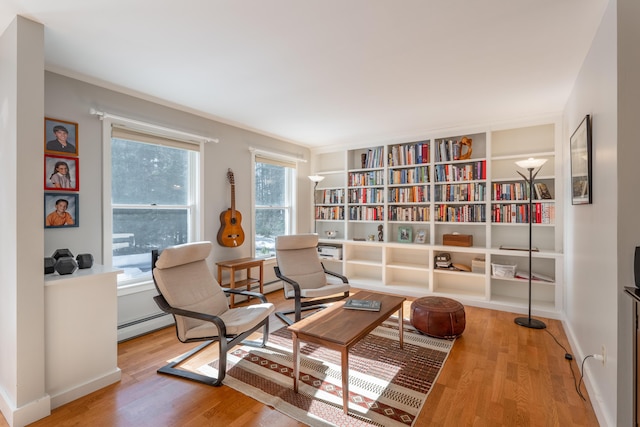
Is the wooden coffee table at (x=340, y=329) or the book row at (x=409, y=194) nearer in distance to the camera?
the wooden coffee table at (x=340, y=329)

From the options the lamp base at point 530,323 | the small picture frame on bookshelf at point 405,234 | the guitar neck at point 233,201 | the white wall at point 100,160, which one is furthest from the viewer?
the small picture frame on bookshelf at point 405,234

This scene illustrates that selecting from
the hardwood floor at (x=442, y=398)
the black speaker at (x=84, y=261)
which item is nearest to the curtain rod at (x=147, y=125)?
the black speaker at (x=84, y=261)

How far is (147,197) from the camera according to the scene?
3273 millimetres

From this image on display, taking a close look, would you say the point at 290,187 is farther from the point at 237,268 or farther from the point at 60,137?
the point at 60,137

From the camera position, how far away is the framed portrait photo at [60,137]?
2.49m

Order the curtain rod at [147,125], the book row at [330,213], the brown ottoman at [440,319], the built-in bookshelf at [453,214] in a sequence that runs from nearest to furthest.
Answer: the curtain rod at [147,125]
the brown ottoman at [440,319]
the built-in bookshelf at [453,214]
the book row at [330,213]

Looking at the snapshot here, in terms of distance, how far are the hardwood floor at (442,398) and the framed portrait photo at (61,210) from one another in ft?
4.03

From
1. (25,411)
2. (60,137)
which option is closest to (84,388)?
(25,411)

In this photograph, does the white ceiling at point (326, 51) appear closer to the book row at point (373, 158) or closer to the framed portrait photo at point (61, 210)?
the framed portrait photo at point (61, 210)

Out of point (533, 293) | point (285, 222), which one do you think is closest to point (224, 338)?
point (285, 222)

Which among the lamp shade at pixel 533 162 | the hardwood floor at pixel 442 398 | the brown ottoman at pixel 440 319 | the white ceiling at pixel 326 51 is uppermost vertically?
the white ceiling at pixel 326 51

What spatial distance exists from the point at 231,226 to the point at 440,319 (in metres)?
2.63

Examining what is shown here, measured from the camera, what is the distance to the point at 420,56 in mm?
2340

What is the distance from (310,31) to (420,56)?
2.88 ft
